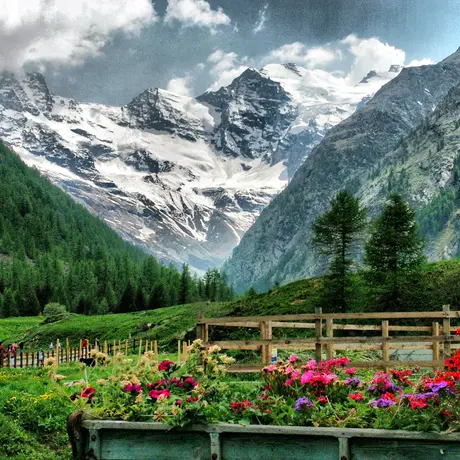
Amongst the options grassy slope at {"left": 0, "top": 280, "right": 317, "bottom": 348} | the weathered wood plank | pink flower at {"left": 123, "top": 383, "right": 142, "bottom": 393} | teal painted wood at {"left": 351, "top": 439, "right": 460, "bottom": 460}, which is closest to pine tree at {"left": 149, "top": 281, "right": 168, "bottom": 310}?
grassy slope at {"left": 0, "top": 280, "right": 317, "bottom": 348}

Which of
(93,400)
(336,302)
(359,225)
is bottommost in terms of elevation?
(93,400)

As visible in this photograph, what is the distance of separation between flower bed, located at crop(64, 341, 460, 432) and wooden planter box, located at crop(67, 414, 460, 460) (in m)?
0.17

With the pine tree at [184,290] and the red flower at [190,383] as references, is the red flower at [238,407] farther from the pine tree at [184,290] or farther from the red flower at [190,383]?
the pine tree at [184,290]

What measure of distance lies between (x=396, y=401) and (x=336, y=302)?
37.8 meters

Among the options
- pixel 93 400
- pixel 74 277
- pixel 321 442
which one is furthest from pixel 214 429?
pixel 74 277

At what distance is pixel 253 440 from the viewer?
6352mm

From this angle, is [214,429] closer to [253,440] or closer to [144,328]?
[253,440]

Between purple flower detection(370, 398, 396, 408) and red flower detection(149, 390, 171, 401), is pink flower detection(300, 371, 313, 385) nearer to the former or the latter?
purple flower detection(370, 398, 396, 408)

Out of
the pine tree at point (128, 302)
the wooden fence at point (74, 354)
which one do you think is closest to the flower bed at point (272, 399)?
the wooden fence at point (74, 354)

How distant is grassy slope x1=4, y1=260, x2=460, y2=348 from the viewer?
136 ft

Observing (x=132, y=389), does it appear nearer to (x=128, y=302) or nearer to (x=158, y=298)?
(x=158, y=298)

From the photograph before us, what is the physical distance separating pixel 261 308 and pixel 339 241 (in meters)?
8.41

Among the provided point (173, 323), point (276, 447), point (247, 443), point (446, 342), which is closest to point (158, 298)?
point (173, 323)

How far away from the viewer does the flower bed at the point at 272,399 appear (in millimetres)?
6434
